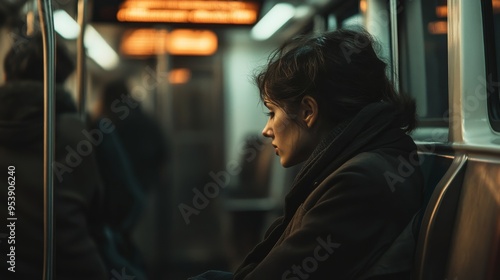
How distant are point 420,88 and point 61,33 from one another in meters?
1.91

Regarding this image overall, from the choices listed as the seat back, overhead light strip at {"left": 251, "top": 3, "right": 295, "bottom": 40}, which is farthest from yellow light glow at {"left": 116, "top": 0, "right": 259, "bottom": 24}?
the seat back

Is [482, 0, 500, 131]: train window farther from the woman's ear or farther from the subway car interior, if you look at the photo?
the subway car interior

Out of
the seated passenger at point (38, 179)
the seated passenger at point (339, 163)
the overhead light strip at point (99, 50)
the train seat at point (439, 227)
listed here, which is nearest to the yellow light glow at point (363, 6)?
the seated passenger at point (339, 163)

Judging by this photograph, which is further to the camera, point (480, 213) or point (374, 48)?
point (374, 48)

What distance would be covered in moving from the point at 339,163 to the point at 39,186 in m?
1.29

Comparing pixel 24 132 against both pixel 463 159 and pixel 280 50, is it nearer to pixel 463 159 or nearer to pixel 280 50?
pixel 280 50

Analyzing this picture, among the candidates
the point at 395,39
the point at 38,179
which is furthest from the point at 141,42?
the point at 395,39

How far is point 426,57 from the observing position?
2711mm

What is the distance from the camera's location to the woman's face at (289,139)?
1.89 metres

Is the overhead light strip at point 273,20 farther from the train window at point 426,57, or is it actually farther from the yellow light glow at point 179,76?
the train window at point 426,57

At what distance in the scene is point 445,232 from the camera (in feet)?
5.94

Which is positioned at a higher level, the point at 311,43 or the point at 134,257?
the point at 311,43

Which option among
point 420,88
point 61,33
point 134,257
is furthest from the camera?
point 134,257

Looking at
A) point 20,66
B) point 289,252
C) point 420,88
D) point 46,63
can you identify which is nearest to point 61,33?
point 20,66
